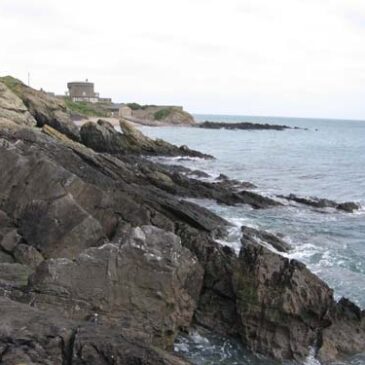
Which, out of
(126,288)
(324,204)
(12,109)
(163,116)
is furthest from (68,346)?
(163,116)

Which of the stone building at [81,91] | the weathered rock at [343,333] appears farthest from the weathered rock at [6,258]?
the stone building at [81,91]

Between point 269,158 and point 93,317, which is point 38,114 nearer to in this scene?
point 269,158

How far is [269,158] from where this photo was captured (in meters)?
69.3

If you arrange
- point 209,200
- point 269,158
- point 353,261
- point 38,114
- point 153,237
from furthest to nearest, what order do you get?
1. point 269,158
2. point 38,114
3. point 209,200
4. point 353,261
5. point 153,237

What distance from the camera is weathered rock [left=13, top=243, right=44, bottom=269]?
14.6 meters

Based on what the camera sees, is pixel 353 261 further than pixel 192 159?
No

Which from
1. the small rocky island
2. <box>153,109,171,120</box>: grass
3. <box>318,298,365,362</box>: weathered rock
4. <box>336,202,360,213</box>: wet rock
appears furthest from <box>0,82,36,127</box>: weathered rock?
<box>153,109,171,120</box>: grass

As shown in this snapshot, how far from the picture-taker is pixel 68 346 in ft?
27.4

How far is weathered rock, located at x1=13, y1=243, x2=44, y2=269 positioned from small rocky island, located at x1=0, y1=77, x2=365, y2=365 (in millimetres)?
31

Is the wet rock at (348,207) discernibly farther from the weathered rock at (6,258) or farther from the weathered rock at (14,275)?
the weathered rock at (14,275)

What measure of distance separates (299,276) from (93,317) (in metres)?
5.40

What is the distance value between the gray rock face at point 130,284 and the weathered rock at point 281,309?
155 cm

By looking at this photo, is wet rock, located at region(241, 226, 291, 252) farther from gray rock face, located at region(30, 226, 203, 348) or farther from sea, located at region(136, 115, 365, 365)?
gray rock face, located at region(30, 226, 203, 348)

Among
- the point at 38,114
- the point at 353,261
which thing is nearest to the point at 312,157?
the point at 38,114
